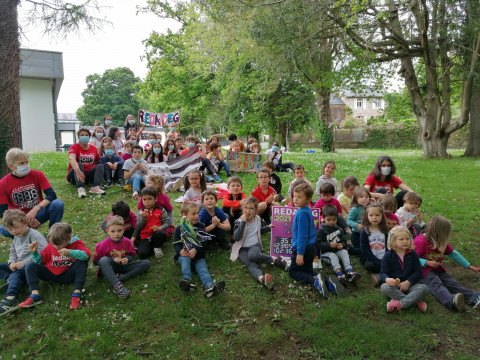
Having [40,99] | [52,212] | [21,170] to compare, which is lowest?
[52,212]

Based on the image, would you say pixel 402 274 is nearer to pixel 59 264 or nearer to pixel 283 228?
pixel 283 228

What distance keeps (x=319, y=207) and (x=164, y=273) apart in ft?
8.74

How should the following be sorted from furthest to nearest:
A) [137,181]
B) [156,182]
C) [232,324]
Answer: [137,181]
[156,182]
[232,324]

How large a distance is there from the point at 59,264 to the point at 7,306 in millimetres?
698

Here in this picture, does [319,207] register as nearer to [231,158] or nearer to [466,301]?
[466,301]

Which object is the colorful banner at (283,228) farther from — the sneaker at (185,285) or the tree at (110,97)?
the tree at (110,97)

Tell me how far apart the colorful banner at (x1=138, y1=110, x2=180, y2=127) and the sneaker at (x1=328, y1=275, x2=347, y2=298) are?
1044cm

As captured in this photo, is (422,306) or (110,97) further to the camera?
(110,97)

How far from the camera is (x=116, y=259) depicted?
15.5 ft

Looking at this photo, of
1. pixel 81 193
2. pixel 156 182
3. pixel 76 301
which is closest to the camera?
pixel 76 301

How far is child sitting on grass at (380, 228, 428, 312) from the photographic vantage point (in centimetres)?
430

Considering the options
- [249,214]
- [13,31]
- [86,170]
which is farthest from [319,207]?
[13,31]

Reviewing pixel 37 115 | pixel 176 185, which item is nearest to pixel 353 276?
pixel 176 185

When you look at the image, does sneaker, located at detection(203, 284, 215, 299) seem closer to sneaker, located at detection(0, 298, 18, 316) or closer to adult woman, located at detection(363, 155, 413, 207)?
sneaker, located at detection(0, 298, 18, 316)
